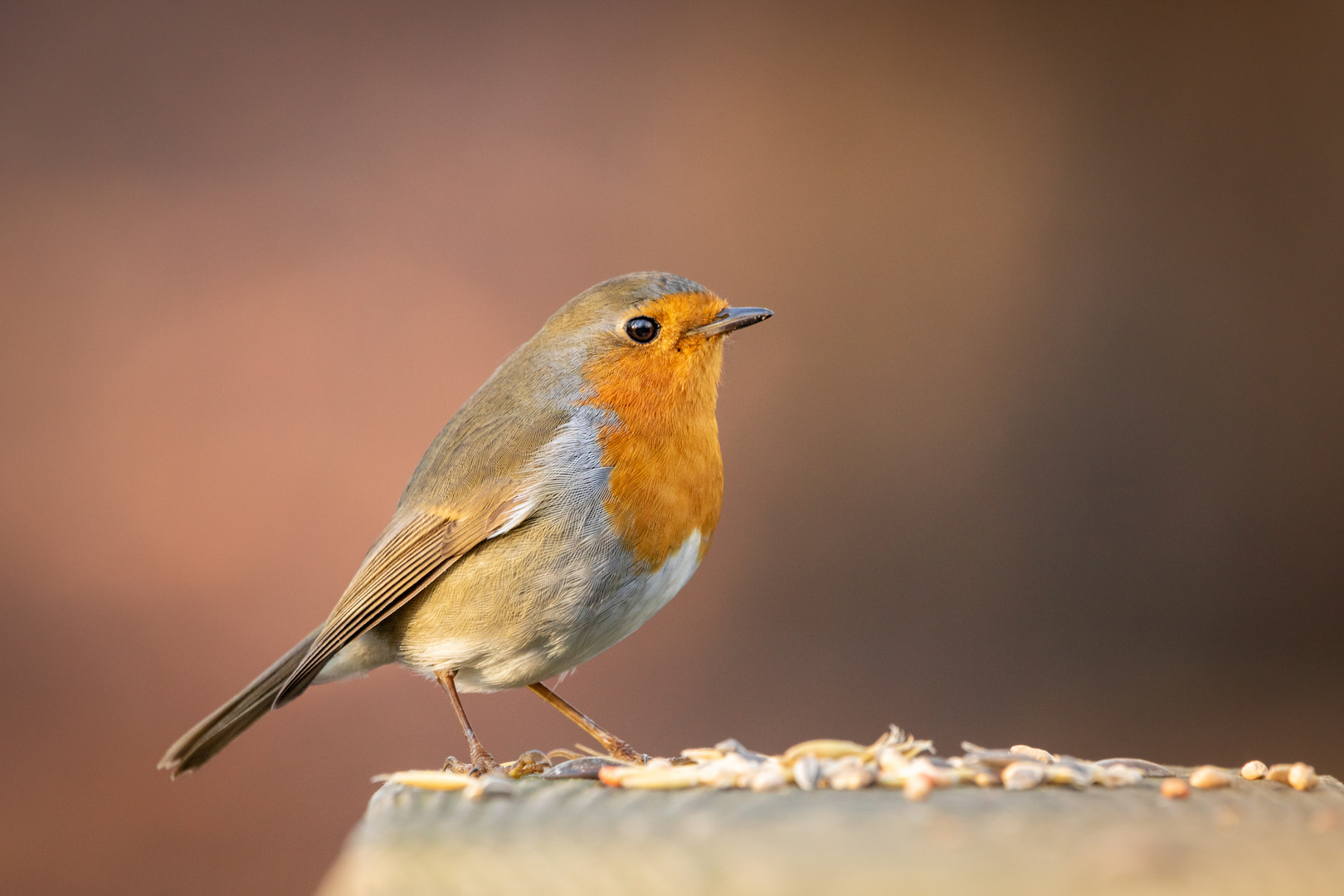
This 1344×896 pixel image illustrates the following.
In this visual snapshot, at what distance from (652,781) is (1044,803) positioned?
1.52 feet

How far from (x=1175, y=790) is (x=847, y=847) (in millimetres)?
512

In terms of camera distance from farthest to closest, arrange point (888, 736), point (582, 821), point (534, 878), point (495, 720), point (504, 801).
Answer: point (495, 720), point (888, 736), point (504, 801), point (582, 821), point (534, 878)

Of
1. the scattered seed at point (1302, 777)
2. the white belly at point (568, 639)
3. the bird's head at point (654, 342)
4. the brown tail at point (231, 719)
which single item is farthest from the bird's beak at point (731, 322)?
the scattered seed at point (1302, 777)

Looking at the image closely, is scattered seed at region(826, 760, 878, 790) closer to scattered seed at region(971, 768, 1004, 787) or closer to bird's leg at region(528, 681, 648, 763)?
scattered seed at region(971, 768, 1004, 787)

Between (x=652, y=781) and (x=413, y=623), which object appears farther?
(x=413, y=623)

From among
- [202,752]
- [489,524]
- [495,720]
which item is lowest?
[495,720]

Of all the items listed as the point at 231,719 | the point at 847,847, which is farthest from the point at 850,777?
the point at 231,719

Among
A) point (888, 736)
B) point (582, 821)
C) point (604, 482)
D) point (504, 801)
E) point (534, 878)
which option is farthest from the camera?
point (604, 482)

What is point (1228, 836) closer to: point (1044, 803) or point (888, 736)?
point (1044, 803)

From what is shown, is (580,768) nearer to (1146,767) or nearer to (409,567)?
(409,567)

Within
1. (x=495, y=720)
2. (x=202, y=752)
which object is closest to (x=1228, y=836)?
(x=202, y=752)

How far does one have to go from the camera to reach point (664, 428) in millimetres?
2068

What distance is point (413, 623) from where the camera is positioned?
83.5 inches

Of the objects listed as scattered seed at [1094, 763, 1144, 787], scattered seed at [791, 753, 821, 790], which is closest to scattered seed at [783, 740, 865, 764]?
scattered seed at [791, 753, 821, 790]
